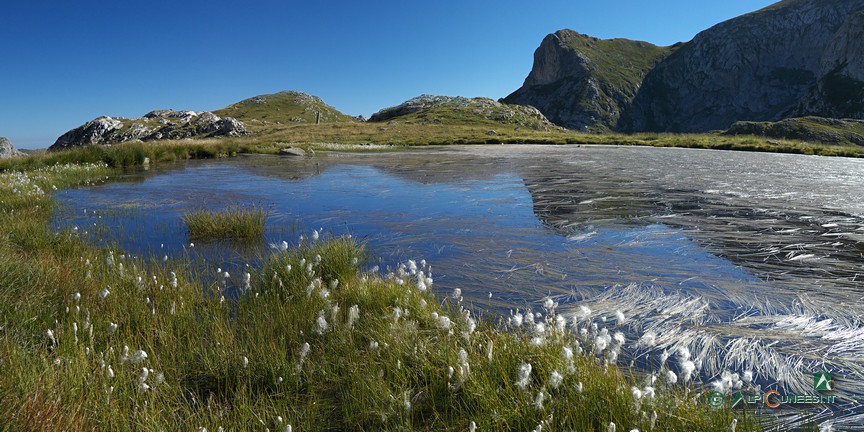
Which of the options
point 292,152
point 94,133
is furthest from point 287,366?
point 94,133

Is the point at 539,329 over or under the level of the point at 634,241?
over

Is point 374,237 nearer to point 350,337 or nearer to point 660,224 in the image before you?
point 350,337

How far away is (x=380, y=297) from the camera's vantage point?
4.84 metres

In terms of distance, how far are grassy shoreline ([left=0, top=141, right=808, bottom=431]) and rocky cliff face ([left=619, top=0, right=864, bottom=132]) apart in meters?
169

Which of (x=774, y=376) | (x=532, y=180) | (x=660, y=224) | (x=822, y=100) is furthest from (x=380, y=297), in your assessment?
(x=822, y=100)

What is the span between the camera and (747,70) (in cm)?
17412

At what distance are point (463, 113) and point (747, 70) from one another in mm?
120894

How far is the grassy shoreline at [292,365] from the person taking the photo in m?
2.64

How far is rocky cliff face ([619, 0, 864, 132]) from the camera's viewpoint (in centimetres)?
16188

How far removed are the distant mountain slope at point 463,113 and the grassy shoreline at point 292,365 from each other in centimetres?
10901

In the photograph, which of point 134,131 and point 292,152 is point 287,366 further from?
point 134,131

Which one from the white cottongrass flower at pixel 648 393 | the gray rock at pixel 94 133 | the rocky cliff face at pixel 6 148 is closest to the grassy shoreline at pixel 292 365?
the white cottongrass flower at pixel 648 393

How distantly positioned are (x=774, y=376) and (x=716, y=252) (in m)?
4.22

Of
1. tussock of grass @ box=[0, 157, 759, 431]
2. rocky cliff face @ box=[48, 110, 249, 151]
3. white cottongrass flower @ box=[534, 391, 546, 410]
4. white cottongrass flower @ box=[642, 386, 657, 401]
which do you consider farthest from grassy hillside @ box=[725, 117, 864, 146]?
rocky cliff face @ box=[48, 110, 249, 151]
